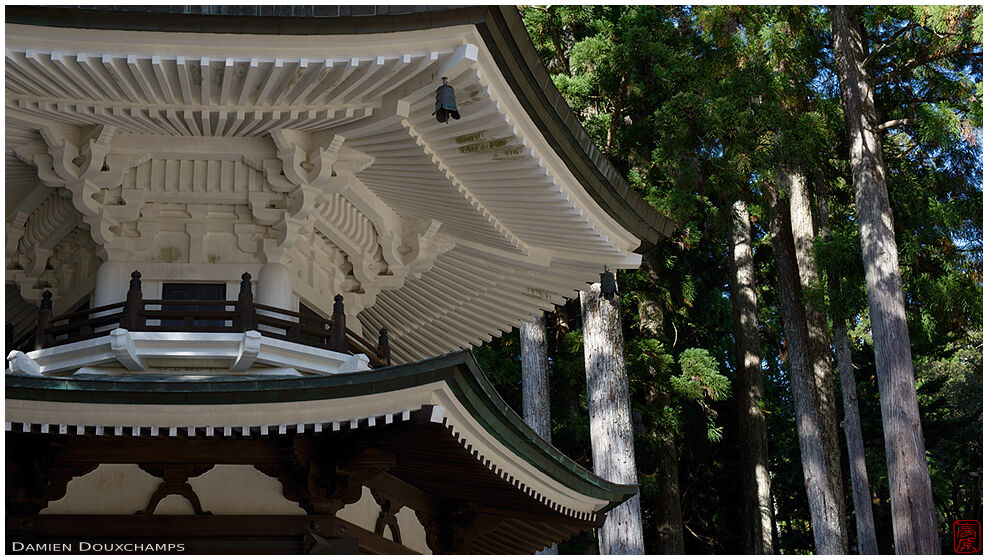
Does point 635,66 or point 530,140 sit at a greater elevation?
point 635,66

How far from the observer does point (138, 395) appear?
20.9 feet

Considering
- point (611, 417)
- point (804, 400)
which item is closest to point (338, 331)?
point (611, 417)

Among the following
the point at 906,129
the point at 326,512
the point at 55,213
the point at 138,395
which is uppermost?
the point at 906,129

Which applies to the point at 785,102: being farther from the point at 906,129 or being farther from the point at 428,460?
the point at 428,460

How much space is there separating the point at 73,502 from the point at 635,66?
15149 millimetres

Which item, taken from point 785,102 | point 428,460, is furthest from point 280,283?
point 785,102

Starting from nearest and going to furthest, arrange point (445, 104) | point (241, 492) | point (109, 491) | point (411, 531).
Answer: point (445, 104) → point (109, 491) → point (241, 492) → point (411, 531)

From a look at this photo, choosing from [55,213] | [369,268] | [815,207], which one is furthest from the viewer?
[815,207]

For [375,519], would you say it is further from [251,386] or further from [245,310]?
[251,386]

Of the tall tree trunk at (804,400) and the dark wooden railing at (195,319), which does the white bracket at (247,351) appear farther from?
the tall tree trunk at (804,400)

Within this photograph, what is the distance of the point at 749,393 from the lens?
23.8m

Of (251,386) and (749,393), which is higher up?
(749,393)

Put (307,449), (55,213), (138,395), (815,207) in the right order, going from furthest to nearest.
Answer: (815,207), (55,213), (307,449), (138,395)

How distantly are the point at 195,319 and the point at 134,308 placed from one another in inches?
20.9
